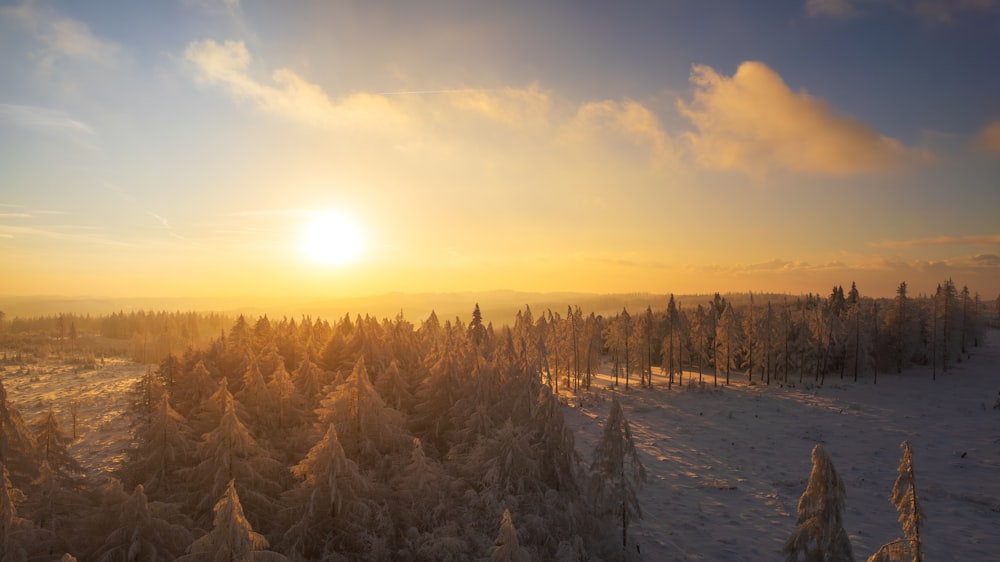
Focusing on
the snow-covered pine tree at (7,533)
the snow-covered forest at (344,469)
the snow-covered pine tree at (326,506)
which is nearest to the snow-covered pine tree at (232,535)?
the snow-covered forest at (344,469)

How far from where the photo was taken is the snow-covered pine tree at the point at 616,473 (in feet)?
72.7

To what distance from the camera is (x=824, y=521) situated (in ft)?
48.3

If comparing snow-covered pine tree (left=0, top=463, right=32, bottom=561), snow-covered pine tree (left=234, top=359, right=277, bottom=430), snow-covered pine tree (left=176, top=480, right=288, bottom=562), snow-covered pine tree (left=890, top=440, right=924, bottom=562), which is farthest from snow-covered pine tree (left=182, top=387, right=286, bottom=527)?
snow-covered pine tree (left=890, top=440, right=924, bottom=562)

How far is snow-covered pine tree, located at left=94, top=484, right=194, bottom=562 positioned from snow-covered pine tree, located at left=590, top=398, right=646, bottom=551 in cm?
1753

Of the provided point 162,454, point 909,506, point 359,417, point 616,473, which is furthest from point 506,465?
point 162,454

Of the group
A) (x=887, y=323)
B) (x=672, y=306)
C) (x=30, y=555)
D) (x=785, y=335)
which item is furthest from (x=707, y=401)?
(x=30, y=555)

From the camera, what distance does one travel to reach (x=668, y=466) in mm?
38188

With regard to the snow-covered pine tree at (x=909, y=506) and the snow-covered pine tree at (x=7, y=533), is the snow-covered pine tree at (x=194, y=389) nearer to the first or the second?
the snow-covered pine tree at (x=7, y=533)

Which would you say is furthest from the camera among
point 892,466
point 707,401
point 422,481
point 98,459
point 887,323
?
point 887,323

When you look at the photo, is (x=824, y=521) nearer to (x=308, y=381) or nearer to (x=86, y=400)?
(x=308, y=381)

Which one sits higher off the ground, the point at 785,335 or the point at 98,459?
the point at 785,335

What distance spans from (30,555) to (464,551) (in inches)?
520

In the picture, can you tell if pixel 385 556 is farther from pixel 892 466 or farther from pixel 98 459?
pixel 892 466

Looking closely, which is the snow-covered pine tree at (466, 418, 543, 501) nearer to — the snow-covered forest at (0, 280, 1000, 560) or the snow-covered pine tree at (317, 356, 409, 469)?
the snow-covered forest at (0, 280, 1000, 560)
